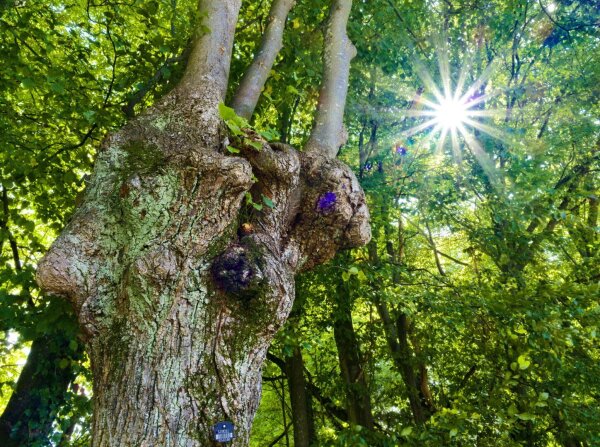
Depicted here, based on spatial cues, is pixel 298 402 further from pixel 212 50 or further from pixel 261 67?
pixel 212 50

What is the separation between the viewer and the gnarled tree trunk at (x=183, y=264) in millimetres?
1688

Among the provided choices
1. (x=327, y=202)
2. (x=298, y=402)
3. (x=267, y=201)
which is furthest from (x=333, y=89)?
(x=298, y=402)

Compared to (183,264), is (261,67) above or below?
above

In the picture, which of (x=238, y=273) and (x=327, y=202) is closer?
(x=238, y=273)

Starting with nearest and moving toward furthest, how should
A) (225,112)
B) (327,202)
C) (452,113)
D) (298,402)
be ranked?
(225,112) < (327,202) < (298,402) < (452,113)

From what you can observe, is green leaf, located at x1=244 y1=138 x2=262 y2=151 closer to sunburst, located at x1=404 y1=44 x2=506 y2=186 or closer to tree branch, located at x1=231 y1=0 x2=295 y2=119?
tree branch, located at x1=231 y1=0 x2=295 y2=119

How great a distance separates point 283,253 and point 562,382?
5.25m

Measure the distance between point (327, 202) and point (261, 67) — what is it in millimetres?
1343

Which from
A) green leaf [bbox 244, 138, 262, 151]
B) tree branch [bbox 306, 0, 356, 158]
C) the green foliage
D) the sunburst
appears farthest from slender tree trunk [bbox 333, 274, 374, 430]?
green leaf [bbox 244, 138, 262, 151]

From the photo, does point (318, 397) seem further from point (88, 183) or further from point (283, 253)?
point (88, 183)

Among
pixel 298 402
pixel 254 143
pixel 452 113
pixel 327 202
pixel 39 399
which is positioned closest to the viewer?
pixel 254 143

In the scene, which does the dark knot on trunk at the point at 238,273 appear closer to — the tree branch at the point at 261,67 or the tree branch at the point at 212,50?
the tree branch at the point at 212,50

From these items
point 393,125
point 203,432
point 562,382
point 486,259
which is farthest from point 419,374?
point 203,432

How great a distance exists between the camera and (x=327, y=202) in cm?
267
